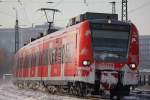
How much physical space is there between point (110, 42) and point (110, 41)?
65 mm

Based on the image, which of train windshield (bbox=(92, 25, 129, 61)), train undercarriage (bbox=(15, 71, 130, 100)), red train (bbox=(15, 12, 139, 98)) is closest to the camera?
red train (bbox=(15, 12, 139, 98))

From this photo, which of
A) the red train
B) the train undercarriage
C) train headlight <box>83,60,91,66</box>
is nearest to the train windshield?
the red train

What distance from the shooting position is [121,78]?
2480 cm

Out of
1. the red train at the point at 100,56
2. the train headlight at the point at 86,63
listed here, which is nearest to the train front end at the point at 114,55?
the red train at the point at 100,56

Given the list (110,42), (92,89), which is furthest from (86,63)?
(110,42)

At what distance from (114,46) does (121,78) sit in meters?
1.43

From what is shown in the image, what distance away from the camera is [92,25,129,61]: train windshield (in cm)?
2465

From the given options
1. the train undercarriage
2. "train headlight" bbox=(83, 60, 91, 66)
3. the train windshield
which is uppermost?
the train windshield

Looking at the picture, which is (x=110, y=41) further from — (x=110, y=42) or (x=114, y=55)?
(x=114, y=55)

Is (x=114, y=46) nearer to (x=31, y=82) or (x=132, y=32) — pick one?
(x=132, y=32)

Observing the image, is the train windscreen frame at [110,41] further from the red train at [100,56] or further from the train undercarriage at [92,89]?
the train undercarriage at [92,89]

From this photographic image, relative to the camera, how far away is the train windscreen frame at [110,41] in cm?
2466

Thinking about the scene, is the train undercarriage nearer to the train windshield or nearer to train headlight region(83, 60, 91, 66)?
train headlight region(83, 60, 91, 66)

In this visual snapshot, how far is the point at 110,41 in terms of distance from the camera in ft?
82.2
